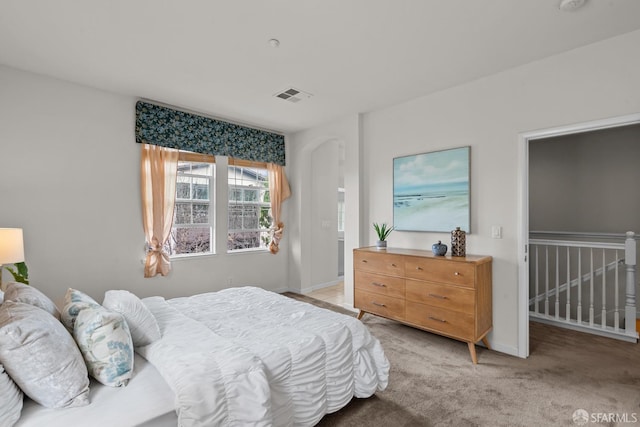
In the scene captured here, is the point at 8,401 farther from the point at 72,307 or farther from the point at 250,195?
the point at 250,195

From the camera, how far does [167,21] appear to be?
7.06ft

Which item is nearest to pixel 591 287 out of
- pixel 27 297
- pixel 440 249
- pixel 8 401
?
pixel 440 249

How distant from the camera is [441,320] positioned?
9.40ft

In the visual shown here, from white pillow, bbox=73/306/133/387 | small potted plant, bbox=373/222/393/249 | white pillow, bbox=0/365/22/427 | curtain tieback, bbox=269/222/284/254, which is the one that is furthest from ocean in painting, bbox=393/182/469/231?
white pillow, bbox=0/365/22/427

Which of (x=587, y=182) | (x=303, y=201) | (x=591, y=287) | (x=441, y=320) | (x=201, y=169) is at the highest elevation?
(x=201, y=169)

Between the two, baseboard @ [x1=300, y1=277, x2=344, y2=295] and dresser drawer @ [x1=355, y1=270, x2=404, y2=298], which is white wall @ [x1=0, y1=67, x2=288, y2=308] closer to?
baseboard @ [x1=300, y1=277, x2=344, y2=295]

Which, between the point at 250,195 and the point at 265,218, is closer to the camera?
the point at 250,195

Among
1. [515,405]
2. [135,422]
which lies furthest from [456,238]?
[135,422]

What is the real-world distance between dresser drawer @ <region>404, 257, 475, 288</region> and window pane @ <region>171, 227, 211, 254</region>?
2706 millimetres

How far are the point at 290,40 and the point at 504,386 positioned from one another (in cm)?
307

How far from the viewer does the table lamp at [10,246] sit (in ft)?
7.51

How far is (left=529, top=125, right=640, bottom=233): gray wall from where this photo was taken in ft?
14.0

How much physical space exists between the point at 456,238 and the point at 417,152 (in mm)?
1108

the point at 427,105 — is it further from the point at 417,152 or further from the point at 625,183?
the point at 625,183
